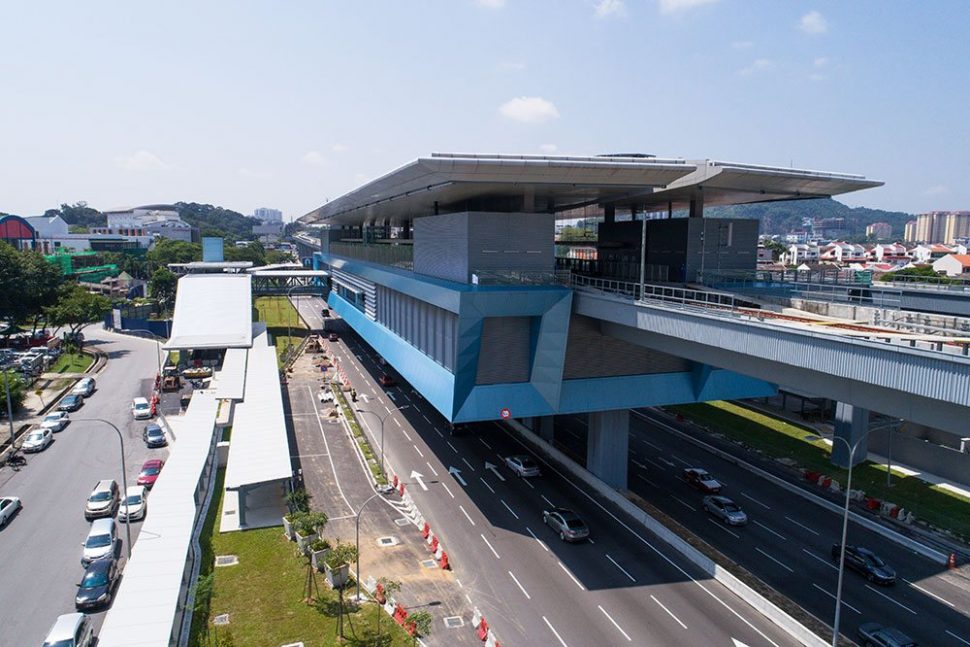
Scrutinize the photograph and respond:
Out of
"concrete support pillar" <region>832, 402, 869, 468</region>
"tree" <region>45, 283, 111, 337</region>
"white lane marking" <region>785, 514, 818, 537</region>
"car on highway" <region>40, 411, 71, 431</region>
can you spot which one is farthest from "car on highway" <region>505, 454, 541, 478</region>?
"tree" <region>45, 283, 111, 337</region>

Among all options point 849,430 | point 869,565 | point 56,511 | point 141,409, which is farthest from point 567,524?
point 141,409

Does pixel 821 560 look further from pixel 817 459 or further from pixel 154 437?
pixel 154 437

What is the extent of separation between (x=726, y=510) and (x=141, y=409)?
151 ft

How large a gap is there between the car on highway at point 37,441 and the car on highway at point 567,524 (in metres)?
36.3

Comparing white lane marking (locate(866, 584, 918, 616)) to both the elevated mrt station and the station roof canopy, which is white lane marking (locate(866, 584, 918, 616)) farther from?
the station roof canopy

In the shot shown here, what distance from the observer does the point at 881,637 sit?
2317 cm

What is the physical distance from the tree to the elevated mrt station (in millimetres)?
54112

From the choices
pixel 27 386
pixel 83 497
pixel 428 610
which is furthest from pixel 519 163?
pixel 27 386

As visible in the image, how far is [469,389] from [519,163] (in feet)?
42.1

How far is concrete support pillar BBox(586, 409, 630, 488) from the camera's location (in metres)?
37.7

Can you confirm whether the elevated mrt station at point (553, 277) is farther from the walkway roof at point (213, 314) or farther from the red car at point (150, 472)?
the walkway roof at point (213, 314)

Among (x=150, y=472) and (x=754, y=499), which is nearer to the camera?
(x=754, y=499)

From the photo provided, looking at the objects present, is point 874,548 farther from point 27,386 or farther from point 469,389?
point 27,386

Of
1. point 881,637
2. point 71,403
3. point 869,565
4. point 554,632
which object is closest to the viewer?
point 881,637
